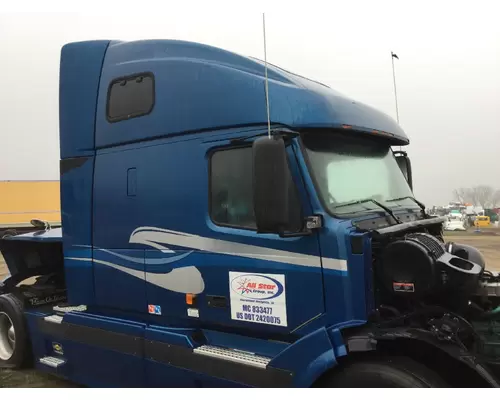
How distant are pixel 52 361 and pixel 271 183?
3.42 metres

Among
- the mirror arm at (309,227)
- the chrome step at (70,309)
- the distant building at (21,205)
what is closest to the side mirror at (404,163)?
the mirror arm at (309,227)

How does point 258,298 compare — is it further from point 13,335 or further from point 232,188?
point 13,335

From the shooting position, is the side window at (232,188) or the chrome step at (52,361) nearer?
the side window at (232,188)

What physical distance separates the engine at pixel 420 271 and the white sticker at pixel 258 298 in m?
0.73

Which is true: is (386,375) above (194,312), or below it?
below

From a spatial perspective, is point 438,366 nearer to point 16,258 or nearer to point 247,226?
point 247,226

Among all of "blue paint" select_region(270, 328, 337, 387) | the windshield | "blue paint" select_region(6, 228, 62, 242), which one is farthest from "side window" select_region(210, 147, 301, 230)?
"blue paint" select_region(6, 228, 62, 242)

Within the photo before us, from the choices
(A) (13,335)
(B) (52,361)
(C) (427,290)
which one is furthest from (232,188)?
(A) (13,335)

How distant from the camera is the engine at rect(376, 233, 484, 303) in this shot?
2.83 metres

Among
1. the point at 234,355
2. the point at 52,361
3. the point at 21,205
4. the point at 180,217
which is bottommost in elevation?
the point at 52,361

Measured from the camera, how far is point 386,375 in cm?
272

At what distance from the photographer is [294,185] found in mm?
3115

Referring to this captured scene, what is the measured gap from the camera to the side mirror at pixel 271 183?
282cm

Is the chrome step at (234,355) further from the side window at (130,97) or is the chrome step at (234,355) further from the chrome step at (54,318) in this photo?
the side window at (130,97)
